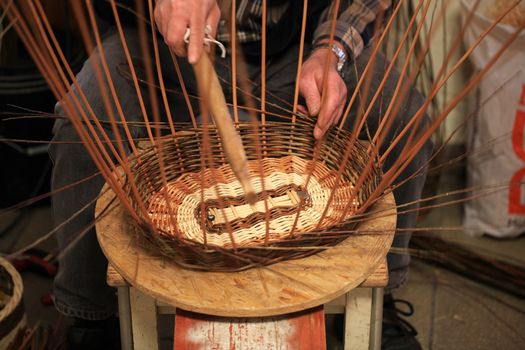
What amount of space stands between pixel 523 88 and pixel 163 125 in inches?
38.2

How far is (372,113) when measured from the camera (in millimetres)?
1271

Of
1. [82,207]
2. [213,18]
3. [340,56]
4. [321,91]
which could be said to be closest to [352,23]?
[340,56]

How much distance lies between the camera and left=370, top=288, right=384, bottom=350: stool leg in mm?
1026

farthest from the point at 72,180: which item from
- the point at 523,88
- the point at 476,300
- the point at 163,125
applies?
the point at 523,88

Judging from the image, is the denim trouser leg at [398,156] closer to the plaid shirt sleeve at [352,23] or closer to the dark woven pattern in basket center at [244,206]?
the plaid shirt sleeve at [352,23]

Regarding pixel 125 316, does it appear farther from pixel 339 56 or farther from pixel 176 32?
pixel 339 56

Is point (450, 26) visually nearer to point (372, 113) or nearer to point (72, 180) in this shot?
point (372, 113)

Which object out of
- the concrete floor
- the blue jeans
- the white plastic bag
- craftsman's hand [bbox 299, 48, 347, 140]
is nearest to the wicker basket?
the blue jeans

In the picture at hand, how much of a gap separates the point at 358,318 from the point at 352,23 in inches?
23.8

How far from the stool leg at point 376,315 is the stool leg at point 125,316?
1.23ft

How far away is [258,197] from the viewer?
3.51 feet

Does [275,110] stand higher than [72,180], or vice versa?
[275,110]

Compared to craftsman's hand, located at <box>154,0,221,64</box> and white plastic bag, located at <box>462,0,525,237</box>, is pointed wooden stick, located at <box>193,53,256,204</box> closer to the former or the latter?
craftsman's hand, located at <box>154,0,221,64</box>

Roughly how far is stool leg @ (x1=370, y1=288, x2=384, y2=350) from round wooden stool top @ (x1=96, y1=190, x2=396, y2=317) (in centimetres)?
11
